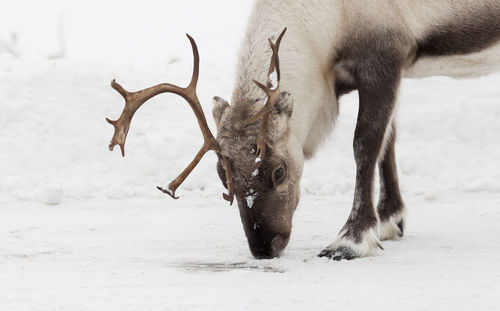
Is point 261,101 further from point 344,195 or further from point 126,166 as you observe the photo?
point 126,166

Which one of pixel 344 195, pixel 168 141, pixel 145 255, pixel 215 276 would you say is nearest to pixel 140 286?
pixel 215 276

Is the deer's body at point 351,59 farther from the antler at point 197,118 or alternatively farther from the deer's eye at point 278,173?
the antler at point 197,118

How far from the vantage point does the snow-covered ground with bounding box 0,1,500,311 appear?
3852 millimetres

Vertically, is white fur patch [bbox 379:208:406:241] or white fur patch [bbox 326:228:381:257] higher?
white fur patch [bbox 326:228:381:257]

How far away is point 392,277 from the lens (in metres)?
4.18

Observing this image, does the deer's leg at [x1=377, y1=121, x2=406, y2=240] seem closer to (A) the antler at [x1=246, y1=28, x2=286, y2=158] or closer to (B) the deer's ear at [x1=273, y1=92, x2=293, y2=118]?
(B) the deer's ear at [x1=273, y1=92, x2=293, y2=118]

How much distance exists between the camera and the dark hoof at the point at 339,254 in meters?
4.79

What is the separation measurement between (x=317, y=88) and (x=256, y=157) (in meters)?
0.85

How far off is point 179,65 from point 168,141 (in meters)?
2.12

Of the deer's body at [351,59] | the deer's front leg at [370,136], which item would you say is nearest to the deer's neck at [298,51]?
the deer's body at [351,59]

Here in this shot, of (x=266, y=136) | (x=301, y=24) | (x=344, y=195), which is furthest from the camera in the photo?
(x=344, y=195)

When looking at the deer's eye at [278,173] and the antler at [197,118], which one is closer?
the antler at [197,118]

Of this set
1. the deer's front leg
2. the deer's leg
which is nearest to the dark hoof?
the deer's front leg

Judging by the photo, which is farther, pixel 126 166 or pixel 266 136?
pixel 126 166
